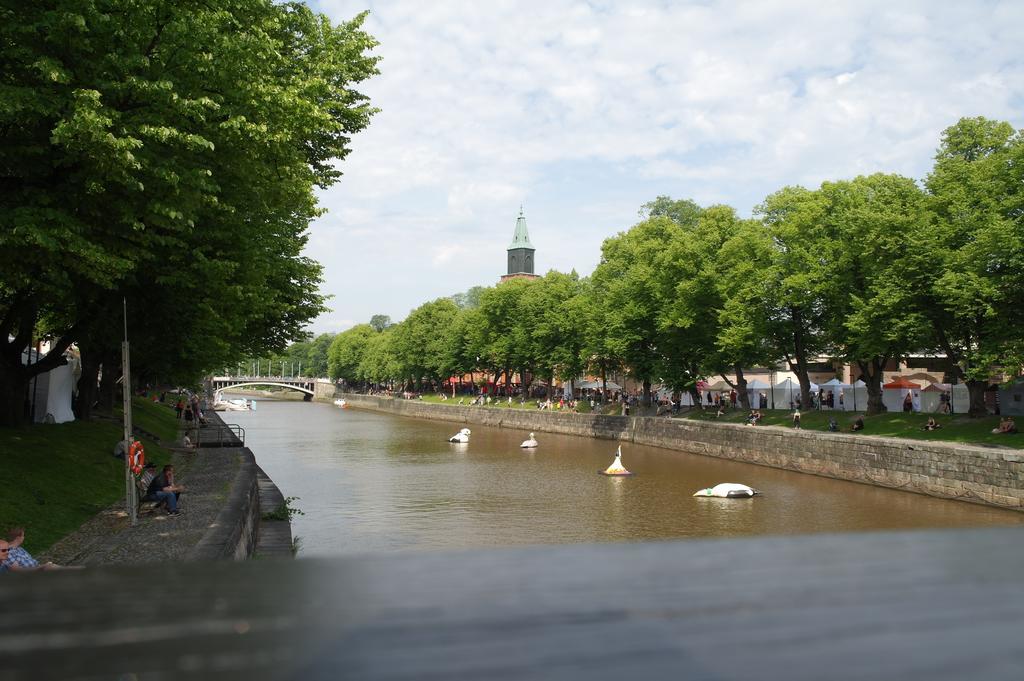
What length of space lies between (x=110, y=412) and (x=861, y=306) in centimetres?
3323

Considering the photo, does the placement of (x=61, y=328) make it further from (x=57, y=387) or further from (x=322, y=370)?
(x=322, y=370)

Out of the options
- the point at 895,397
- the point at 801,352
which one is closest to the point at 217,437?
the point at 801,352

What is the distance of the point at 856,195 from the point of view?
1542 inches

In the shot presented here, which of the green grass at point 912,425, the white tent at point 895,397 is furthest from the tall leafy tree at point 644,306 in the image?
the white tent at point 895,397

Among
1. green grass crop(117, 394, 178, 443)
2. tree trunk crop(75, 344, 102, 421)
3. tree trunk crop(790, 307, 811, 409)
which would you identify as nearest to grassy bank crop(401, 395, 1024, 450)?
tree trunk crop(790, 307, 811, 409)

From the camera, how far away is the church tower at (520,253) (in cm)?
15538

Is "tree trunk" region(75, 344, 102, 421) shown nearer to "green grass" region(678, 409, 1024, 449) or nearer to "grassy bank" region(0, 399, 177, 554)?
"grassy bank" region(0, 399, 177, 554)

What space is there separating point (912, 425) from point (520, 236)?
126m

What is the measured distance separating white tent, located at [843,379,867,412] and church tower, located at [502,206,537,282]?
365 ft

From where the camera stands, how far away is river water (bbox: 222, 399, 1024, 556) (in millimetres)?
22656

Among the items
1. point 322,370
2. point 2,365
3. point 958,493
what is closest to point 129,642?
point 2,365

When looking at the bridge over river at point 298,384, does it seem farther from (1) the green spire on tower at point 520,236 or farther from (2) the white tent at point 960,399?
(2) the white tent at point 960,399

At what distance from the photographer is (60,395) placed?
93.9 feet

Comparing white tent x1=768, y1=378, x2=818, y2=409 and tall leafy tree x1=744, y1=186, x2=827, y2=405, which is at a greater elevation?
tall leafy tree x1=744, y1=186, x2=827, y2=405
